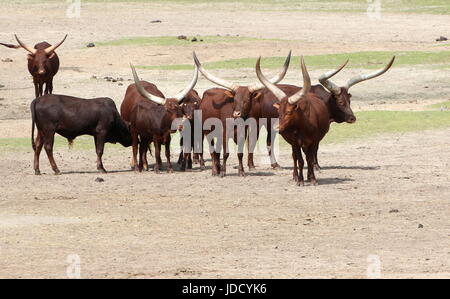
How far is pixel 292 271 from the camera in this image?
461 inches

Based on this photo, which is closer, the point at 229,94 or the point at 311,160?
the point at 311,160

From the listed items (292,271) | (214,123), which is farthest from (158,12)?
(292,271)

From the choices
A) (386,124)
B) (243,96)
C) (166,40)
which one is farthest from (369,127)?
(166,40)

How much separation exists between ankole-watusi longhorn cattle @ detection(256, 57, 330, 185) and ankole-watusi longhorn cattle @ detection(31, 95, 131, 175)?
105 inches

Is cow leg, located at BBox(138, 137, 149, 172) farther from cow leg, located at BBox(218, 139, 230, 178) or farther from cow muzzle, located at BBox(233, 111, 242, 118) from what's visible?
cow muzzle, located at BBox(233, 111, 242, 118)

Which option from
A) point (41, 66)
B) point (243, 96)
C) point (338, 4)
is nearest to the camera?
point (243, 96)

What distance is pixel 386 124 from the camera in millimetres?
22781

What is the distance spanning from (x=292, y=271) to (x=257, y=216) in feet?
10.4

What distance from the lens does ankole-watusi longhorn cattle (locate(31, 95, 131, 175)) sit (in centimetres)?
1820

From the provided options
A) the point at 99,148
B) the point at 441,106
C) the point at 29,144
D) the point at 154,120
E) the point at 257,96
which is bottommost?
the point at 29,144

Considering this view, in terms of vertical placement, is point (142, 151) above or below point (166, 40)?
below

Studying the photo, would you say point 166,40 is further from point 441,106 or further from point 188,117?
point 188,117

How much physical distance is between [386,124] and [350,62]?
360 inches

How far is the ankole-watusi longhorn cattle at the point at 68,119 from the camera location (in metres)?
18.2
